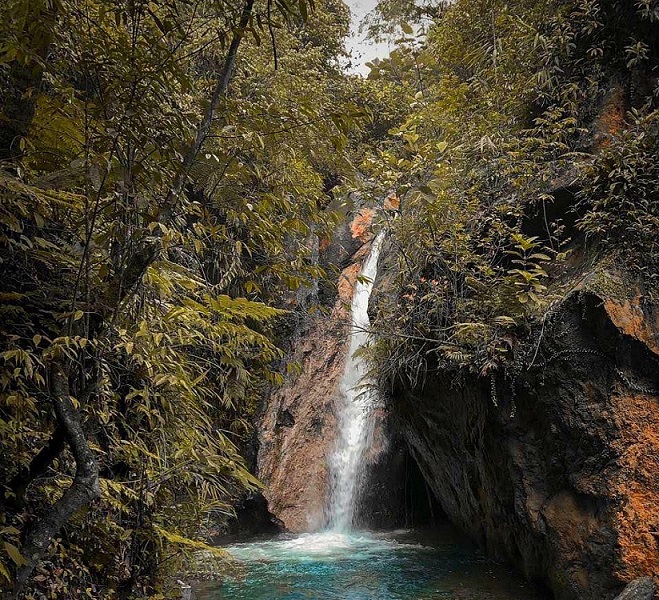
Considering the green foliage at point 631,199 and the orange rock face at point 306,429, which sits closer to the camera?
the green foliage at point 631,199

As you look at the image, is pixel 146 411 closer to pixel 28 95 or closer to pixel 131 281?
pixel 131 281

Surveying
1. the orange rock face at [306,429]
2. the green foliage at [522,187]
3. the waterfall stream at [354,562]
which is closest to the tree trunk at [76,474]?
the waterfall stream at [354,562]

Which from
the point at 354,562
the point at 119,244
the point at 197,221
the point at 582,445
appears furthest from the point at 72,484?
the point at 354,562

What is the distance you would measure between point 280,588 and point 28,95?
589cm

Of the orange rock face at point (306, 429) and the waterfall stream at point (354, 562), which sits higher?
the orange rock face at point (306, 429)

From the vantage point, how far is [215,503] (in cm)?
440

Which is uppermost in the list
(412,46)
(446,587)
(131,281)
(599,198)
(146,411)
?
(412,46)

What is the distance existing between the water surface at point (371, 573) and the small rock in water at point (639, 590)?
5.17ft

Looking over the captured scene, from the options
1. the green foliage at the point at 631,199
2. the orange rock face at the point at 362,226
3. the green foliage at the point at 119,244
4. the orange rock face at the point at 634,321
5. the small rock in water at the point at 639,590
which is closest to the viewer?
the green foliage at the point at 119,244

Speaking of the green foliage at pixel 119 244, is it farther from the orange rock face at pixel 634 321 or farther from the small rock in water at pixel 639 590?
the small rock in water at pixel 639 590

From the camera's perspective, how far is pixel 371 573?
22.7 ft

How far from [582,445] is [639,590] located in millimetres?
1202

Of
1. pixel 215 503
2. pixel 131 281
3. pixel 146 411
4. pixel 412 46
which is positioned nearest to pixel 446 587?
pixel 215 503

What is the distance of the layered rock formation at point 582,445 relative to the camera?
14.8 feet
